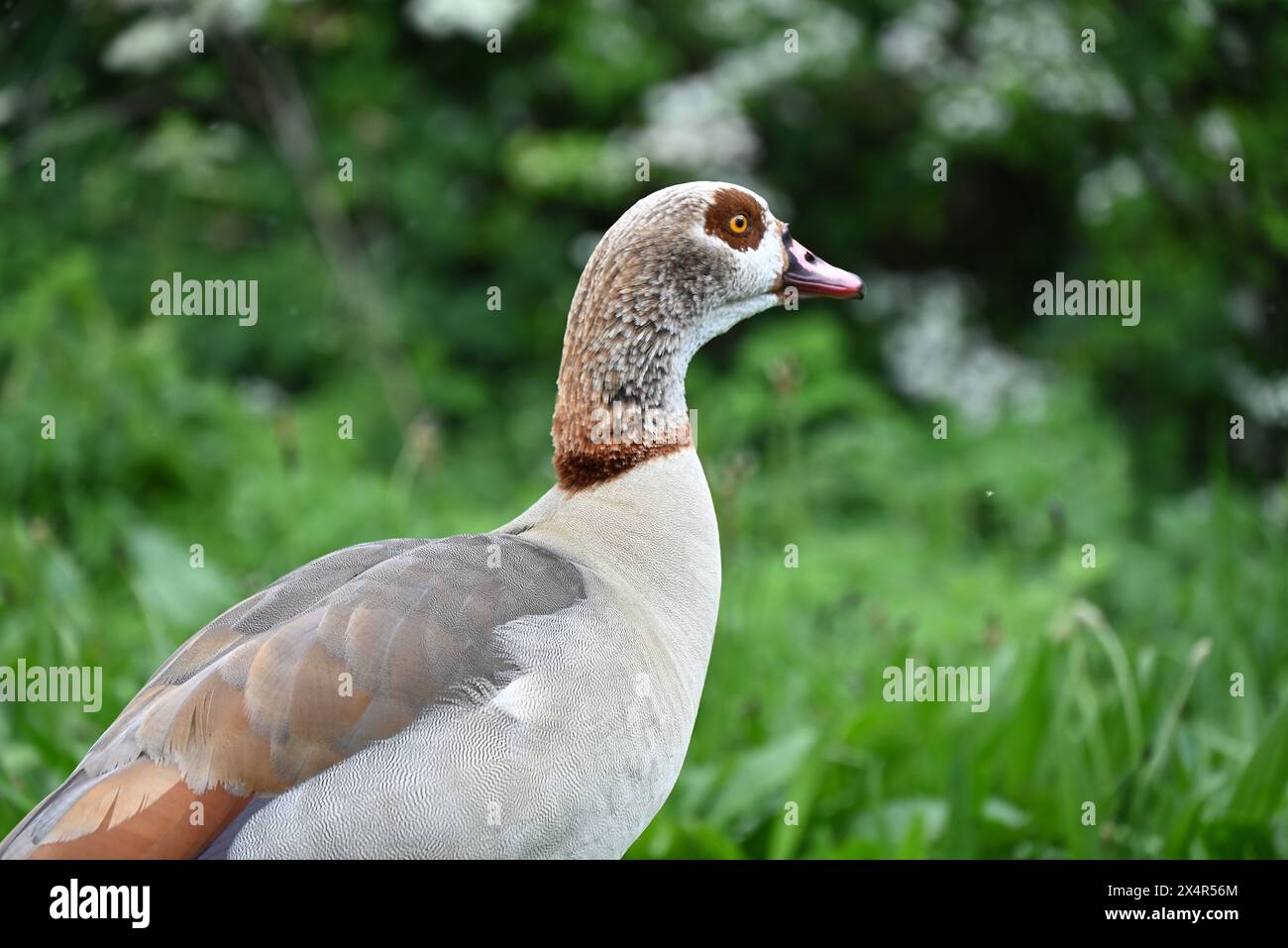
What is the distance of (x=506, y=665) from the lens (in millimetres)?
2037

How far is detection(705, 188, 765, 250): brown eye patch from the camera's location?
232cm

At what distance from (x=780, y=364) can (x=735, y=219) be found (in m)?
1.02

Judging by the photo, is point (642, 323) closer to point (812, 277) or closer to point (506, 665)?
point (812, 277)

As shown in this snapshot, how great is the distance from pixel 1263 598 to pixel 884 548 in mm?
1161

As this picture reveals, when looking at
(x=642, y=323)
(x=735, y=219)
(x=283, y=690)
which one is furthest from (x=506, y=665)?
(x=735, y=219)

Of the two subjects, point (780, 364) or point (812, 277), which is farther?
point (780, 364)

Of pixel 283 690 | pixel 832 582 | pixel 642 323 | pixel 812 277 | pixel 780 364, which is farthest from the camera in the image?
pixel 832 582

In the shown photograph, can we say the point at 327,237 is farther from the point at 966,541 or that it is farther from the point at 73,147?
the point at 966,541

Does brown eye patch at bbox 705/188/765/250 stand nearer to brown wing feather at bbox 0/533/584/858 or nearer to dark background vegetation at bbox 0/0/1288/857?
brown wing feather at bbox 0/533/584/858

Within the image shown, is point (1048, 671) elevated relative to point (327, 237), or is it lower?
lower

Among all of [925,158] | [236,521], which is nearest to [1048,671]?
[236,521]

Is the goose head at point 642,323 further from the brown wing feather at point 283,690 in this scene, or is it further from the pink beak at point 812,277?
the brown wing feather at point 283,690

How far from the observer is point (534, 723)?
6.57 ft

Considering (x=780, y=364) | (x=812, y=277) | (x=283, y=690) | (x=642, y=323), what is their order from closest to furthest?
(x=283, y=690)
(x=642, y=323)
(x=812, y=277)
(x=780, y=364)
